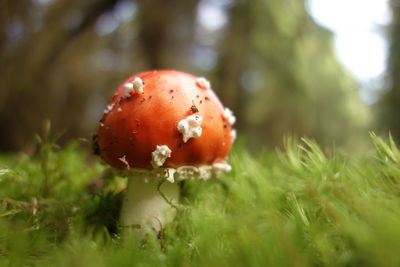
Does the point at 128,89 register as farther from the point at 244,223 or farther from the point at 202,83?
the point at 244,223

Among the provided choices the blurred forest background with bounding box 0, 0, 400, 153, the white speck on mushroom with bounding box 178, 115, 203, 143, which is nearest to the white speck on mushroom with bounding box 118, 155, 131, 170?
the white speck on mushroom with bounding box 178, 115, 203, 143

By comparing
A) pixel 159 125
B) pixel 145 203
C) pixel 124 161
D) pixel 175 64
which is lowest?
pixel 175 64

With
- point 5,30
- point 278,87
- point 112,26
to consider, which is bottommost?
point 278,87

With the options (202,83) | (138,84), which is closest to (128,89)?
(138,84)

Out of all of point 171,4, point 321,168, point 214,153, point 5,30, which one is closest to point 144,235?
point 214,153

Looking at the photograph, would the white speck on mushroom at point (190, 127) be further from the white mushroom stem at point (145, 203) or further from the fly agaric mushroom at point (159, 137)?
the white mushroom stem at point (145, 203)

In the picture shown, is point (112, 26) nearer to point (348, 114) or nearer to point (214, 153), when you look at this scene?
point (348, 114)

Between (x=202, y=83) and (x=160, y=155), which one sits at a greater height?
(x=202, y=83)
